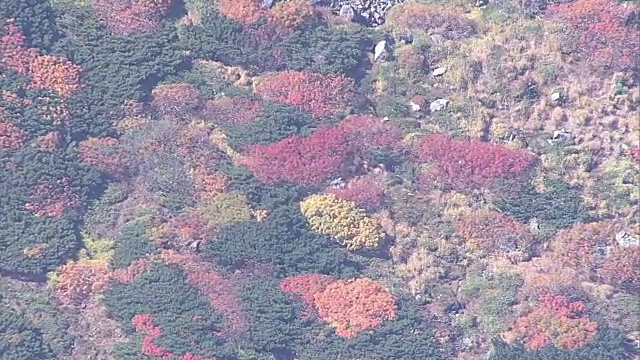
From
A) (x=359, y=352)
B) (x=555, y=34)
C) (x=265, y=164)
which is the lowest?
(x=359, y=352)

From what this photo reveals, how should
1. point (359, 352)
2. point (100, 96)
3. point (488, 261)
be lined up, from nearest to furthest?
point (359, 352) < point (488, 261) < point (100, 96)

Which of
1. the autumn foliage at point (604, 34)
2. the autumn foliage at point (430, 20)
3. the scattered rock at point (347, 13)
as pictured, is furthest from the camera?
the scattered rock at point (347, 13)

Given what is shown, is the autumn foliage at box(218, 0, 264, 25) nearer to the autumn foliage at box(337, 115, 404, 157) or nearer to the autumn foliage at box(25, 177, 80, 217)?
the autumn foliage at box(337, 115, 404, 157)

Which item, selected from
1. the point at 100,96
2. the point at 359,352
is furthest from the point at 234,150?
the point at 359,352

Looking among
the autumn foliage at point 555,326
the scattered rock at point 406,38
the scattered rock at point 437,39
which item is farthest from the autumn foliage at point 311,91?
the autumn foliage at point 555,326

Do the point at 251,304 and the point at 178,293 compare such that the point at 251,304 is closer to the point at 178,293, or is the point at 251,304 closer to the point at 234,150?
the point at 178,293

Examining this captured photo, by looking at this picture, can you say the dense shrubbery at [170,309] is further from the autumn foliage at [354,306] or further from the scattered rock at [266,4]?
the scattered rock at [266,4]

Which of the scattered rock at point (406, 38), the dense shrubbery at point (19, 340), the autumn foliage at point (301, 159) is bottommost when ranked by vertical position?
the dense shrubbery at point (19, 340)
